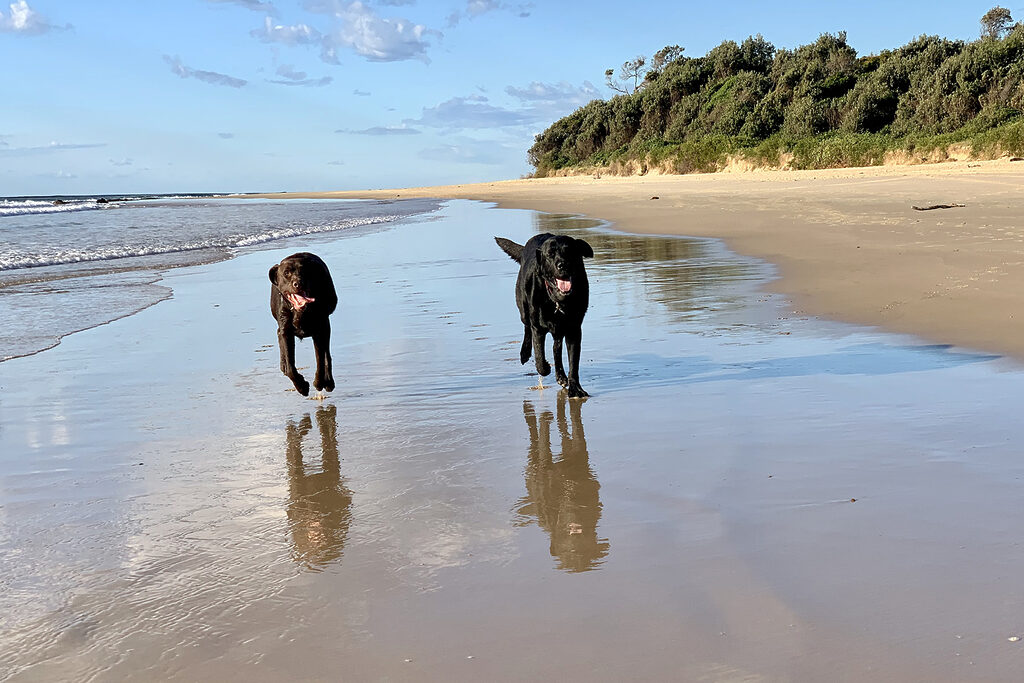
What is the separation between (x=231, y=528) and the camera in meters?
3.56

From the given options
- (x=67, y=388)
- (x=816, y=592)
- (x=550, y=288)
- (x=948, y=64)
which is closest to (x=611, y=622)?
(x=816, y=592)

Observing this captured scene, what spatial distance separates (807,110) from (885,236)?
29586 millimetres

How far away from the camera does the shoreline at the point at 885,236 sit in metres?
7.52

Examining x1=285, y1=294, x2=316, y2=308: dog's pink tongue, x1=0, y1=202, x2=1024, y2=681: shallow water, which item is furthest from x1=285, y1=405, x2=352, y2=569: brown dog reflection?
x1=285, y1=294, x2=316, y2=308: dog's pink tongue

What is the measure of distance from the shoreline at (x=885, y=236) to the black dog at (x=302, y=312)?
4.15 metres

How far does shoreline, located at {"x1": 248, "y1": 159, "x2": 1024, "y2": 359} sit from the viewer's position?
752 centimetres

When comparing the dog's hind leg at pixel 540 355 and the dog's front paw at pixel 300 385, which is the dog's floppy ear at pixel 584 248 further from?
the dog's front paw at pixel 300 385

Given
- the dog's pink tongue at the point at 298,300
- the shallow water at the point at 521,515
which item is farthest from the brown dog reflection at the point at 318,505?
the dog's pink tongue at the point at 298,300

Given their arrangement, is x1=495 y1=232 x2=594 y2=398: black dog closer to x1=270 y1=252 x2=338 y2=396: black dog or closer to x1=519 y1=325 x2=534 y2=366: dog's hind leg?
x1=519 y1=325 x2=534 y2=366: dog's hind leg

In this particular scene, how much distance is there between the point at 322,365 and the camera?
20.1ft

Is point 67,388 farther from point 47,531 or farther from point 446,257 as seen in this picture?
point 446,257

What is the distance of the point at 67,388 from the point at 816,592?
5.22 meters

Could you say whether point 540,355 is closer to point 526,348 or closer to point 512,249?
point 526,348

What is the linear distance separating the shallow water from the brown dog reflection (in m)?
0.02
